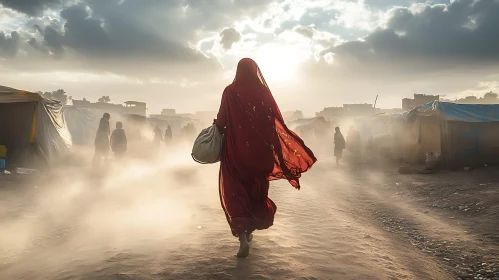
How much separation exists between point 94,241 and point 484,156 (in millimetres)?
14238

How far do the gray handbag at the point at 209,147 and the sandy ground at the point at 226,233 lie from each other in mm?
957

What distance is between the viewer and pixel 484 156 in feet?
43.2

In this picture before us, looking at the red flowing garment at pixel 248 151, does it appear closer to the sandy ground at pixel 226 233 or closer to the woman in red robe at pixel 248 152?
the woman in red robe at pixel 248 152

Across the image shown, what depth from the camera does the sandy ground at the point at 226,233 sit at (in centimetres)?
319

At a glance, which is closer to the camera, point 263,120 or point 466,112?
point 263,120

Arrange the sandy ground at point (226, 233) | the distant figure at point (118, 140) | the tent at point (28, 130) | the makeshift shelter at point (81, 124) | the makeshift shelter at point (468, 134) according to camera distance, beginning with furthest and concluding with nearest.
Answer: the makeshift shelter at point (81, 124), the makeshift shelter at point (468, 134), the distant figure at point (118, 140), the tent at point (28, 130), the sandy ground at point (226, 233)

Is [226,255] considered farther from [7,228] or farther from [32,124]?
[32,124]

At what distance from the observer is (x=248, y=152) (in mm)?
3504

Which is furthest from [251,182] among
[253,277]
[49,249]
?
[49,249]

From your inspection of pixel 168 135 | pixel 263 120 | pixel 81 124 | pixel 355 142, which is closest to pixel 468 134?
pixel 355 142

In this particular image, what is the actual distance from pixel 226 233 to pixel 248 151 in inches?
52.6

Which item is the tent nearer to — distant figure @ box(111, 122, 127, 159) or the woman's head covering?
distant figure @ box(111, 122, 127, 159)

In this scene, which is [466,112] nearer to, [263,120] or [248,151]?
[263,120]

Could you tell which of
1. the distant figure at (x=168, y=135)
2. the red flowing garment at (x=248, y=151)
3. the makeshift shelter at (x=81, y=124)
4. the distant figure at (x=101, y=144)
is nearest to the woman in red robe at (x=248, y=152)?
the red flowing garment at (x=248, y=151)
